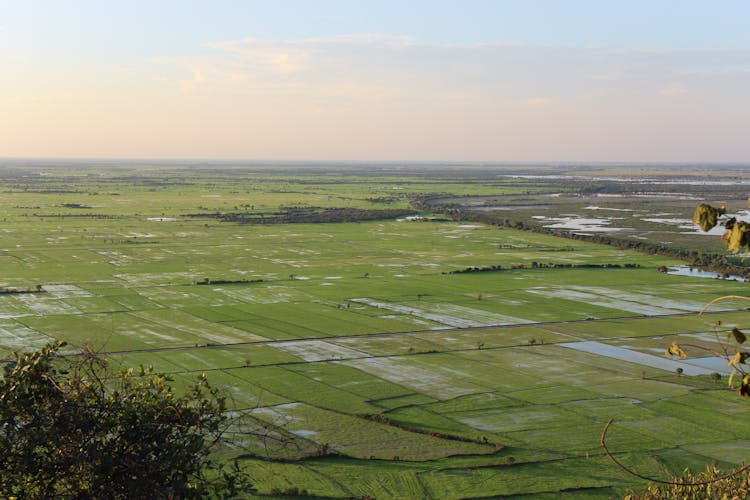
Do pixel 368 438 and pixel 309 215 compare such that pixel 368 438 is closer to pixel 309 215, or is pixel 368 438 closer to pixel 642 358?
pixel 642 358

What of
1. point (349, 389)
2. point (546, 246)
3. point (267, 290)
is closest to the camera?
point (349, 389)

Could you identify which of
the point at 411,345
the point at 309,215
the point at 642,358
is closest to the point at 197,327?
the point at 411,345

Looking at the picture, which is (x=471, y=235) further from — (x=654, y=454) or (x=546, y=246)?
(x=654, y=454)

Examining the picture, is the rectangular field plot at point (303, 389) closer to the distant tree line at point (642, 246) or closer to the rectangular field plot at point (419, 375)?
the rectangular field plot at point (419, 375)

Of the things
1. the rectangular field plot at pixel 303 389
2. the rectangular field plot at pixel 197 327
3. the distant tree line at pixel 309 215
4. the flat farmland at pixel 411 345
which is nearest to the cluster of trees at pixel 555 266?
the flat farmland at pixel 411 345

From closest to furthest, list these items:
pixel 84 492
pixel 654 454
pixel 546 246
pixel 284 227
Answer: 1. pixel 84 492
2. pixel 654 454
3. pixel 546 246
4. pixel 284 227

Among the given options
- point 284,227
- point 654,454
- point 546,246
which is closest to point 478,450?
point 654,454

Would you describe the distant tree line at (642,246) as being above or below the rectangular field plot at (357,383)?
above
